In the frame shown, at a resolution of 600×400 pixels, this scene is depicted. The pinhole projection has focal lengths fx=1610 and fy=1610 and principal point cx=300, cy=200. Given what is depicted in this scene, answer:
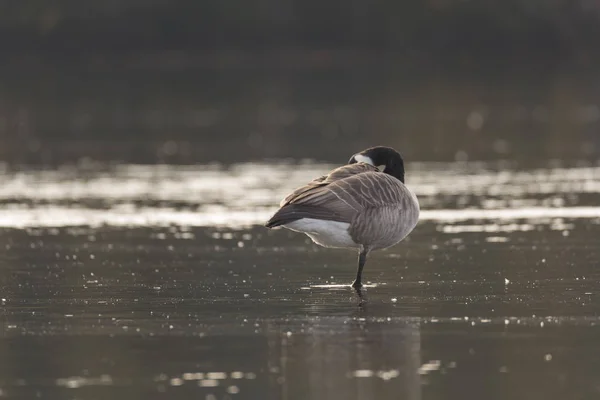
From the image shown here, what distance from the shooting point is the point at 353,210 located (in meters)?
13.5

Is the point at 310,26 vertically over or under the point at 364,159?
over

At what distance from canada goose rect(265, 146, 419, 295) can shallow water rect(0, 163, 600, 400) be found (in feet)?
1.41

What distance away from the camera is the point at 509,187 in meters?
23.2

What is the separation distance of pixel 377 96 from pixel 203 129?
15.5 metres

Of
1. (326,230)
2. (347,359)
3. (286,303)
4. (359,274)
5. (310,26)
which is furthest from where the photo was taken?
(310,26)

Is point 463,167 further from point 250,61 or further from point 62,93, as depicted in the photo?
point 250,61

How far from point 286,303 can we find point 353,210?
113 centimetres

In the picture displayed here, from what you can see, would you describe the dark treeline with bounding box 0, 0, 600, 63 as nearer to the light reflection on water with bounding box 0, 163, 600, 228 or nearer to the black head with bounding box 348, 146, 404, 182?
the light reflection on water with bounding box 0, 163, 600, 228

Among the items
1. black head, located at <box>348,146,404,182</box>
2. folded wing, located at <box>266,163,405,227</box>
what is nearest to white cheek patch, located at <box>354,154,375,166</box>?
black head, located at <box>348,146,404,182</box>

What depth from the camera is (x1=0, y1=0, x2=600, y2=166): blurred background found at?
1352 inches

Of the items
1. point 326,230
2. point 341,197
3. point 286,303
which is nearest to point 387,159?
point 341,197

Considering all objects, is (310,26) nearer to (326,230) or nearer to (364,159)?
(364,159)

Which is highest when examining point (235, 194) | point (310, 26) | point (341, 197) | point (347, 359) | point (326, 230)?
point (310, 26)

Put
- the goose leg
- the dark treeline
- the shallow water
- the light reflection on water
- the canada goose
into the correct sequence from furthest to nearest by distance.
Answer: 1. the dark treeline
2. the light reflection on water
3. the goose leg
4. the canada goose
5. the shallow water
